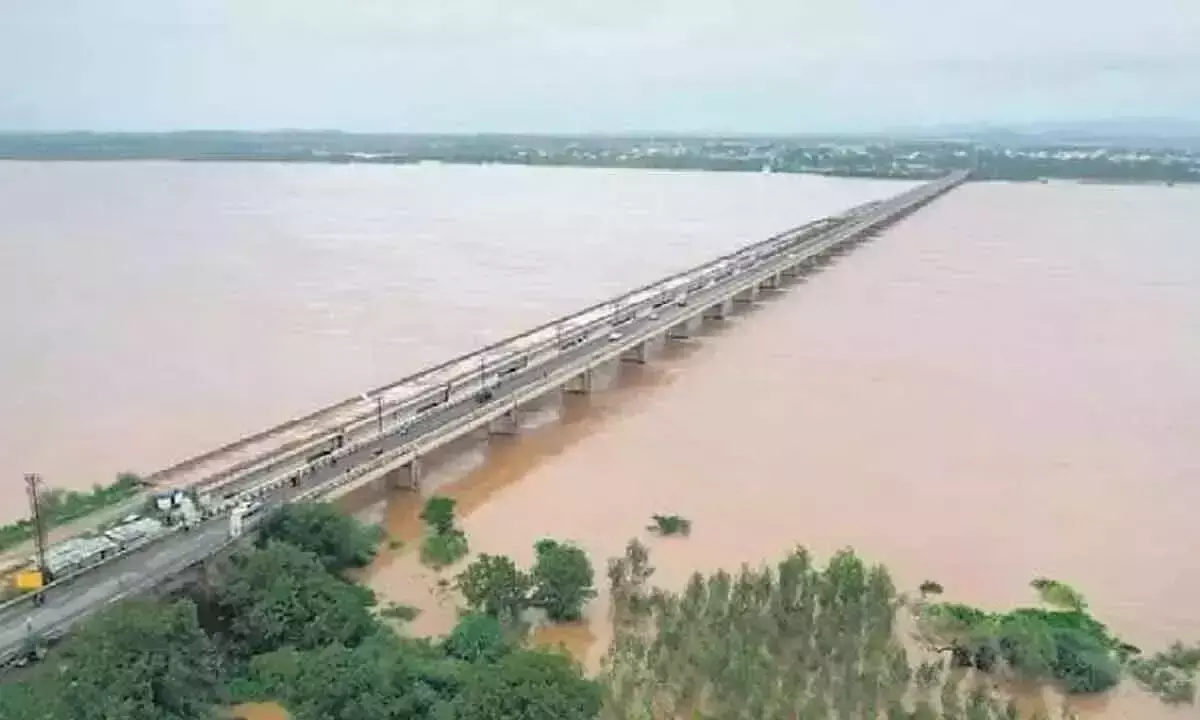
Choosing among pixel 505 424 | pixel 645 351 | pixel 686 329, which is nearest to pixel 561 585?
pixel 505 424

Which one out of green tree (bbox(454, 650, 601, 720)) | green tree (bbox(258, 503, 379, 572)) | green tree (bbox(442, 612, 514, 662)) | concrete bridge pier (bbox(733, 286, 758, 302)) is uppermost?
green tree (bbox(454, 650, 601, 720))

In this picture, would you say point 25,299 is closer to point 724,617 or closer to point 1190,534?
point 724,617

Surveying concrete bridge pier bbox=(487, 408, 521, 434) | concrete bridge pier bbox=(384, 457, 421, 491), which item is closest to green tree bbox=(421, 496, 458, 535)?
concrete bridge pier bbox=(384, 457, 421, 491)

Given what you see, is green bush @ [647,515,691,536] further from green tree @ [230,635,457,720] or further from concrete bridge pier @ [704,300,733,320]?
concrete bridge pier @ [704,300,733,320]

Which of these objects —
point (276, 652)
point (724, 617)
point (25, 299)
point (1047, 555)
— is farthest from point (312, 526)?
point (25, 299)

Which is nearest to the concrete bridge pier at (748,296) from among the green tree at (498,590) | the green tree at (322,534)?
the green tree at (322,534)

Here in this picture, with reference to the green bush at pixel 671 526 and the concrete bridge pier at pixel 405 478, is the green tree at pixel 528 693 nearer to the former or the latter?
the green bush at pixel 671 526
